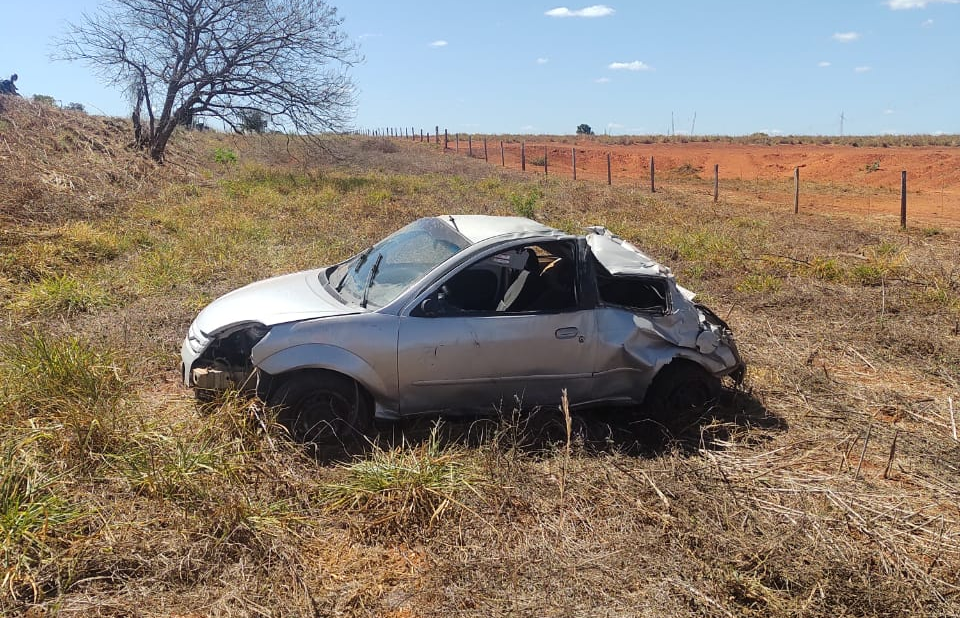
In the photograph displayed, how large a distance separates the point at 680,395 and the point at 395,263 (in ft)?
7.31

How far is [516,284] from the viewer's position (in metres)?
4.58

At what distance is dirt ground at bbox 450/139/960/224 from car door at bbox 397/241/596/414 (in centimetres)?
1604

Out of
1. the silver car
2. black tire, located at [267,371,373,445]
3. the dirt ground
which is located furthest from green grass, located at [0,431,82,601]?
the dirt ground

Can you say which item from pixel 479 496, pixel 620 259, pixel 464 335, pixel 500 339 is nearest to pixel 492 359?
pixel 500 339

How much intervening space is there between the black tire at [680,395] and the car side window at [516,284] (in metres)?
0.89

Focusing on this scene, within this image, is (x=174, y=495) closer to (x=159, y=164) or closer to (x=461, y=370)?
(x=461, y=370)

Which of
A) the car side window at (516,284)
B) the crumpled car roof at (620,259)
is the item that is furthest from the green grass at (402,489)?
the crumpled car roof at (620,259)

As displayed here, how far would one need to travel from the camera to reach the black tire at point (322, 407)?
4.09 meters

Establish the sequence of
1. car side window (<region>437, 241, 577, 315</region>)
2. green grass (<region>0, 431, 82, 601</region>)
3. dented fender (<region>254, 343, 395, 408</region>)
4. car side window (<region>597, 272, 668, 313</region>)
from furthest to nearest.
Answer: car side window (<region>597, 272, 668, 313</region>) → car side window (<region>437, 241, 577, 315</region>) → dented fender (<region>254, 343, 395, 408</region>) → green grass (<region>0, 431, 82, 601</region>)

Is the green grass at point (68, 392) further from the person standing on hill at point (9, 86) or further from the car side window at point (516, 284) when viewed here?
the person standing on hill at point (9, 86)

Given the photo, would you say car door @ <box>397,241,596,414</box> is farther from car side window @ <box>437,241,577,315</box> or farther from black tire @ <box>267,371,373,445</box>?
black tire @ <box>267,371,373,445</box>

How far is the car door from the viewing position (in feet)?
13.8

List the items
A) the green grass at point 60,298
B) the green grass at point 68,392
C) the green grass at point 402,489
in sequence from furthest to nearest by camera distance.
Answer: the green grass at point 60,298 < the green grass at point 68,392 < the green grass at point 402,489

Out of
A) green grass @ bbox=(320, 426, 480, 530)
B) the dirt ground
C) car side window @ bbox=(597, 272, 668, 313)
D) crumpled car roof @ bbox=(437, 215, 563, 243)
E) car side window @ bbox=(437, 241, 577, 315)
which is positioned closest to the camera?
green grass @ bbox=(320, 426, 480, 530)
